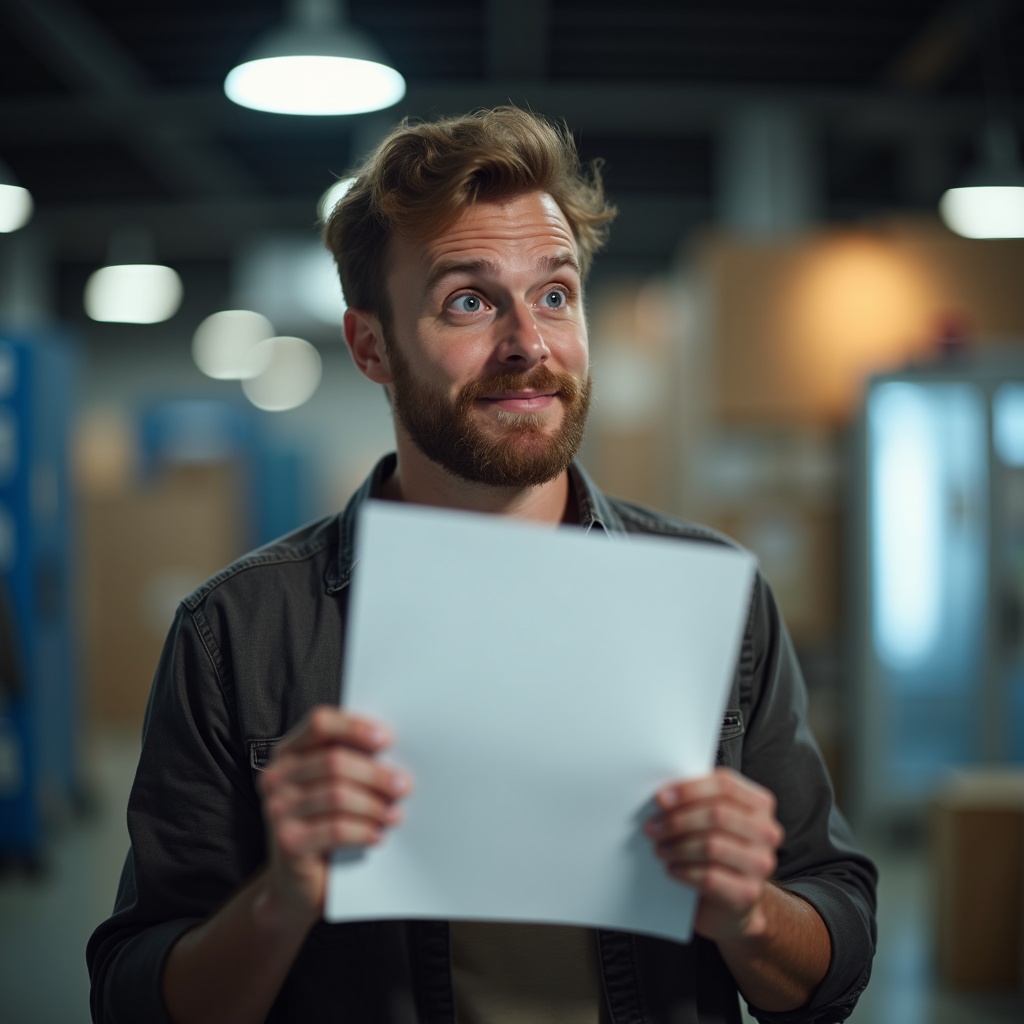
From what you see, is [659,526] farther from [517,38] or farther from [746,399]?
[517,38]

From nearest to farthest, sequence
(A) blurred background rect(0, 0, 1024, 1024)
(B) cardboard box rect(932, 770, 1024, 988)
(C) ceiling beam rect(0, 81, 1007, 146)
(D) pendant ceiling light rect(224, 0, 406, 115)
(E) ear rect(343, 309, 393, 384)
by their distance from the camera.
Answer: (E) ear rect(343, 309, 393, 384), (D) pendant ceiling light rect(224, 0, 406, 115), (B) cardboard box rect(932, 770, 1024, 988), (A) blurred background rect(0, 0, 1024, 1024), (C) ceiling beam rect(0, 81, 1007, 146)

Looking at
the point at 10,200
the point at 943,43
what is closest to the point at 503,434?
the point at 10,200

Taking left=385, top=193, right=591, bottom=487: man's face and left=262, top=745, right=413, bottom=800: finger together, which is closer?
left=262, top=745, right=413, bottom=800: finger

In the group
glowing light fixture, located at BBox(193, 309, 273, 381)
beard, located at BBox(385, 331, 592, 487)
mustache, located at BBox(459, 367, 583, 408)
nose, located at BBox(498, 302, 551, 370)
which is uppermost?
glowing light fixture, located at BBox(193, 309, 273, 381)

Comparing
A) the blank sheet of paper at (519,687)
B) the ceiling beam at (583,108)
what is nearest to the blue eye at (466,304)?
the blank sheet of paper at (519,687)

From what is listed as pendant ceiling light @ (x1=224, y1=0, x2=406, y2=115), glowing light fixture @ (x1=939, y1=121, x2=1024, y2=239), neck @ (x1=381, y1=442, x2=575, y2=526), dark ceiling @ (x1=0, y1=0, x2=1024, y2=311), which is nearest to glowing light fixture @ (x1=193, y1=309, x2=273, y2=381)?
dark ceiling @ (x1=0, y1=0, x2=1024, y2=311)

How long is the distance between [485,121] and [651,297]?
6.80m

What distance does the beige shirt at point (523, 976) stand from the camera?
46.5 inches

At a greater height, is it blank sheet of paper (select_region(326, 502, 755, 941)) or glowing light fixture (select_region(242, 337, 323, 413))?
glowing light fixture (select_region(242, 337, 323, 413))

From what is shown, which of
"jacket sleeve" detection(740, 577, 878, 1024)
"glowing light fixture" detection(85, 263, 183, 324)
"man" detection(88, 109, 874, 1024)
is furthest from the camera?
"glowing light fixture" detection(85, 263, 183, 324)

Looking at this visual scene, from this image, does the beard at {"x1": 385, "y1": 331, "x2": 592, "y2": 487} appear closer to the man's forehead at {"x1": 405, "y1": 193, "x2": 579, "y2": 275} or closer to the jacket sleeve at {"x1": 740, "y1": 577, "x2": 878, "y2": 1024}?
the man's forehead at {"x1": 405, "y1": 193, "x2": 579, "y2": 275}

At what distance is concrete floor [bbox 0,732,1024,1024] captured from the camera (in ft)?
10.5

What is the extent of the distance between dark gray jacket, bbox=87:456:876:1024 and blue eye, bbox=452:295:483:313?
0.30 meters

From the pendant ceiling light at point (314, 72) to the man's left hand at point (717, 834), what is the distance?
8.17 feet
